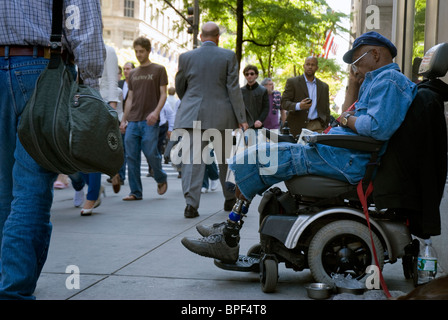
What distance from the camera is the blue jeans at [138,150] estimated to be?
28.5 feet

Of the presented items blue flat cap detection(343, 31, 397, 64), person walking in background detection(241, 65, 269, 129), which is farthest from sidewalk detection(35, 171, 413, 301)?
person walking in background detection(241, 65, 269, 129)

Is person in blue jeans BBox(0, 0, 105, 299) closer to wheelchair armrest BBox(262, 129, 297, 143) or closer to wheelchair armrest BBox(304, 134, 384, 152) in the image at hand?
wheelchair armrest BBox(262, 129, 297, 143)

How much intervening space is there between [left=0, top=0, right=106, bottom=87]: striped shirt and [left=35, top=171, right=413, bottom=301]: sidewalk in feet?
4.16

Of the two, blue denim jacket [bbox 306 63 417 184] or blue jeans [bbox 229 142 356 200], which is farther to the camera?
blue jeans [bbox 229 142 356 200]

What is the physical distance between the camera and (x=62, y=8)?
10.8ft

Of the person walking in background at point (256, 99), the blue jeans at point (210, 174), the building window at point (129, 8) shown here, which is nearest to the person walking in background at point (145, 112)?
the blue jeans at point (210, 174)

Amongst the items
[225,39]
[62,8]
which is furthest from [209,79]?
[225,39]

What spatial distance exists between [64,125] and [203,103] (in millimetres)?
4023

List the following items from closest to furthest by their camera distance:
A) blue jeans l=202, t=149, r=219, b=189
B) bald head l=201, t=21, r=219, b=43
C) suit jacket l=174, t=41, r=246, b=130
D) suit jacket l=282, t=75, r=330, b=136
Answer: suit jacket l=174, t=41, r=246, b=130
bald head l=201, t=21, r=219, b=43
suit jacket l=282, t=75, r=330, b=136
blue jeans l=202, t=149, r=219, b=189

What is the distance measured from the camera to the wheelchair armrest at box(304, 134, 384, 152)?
12.0ft

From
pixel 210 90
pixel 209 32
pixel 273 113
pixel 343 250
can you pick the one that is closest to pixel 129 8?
pixel 273 113

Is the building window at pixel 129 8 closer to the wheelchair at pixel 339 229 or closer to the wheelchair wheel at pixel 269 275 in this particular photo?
the wheelchair at pixel 339 229

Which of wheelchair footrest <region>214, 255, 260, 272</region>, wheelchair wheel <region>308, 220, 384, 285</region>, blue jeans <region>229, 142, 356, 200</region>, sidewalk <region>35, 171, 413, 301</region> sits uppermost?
blue jeans <region>229, 142, 356, 200</region>

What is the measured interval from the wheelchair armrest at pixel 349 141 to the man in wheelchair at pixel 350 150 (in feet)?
0.12
